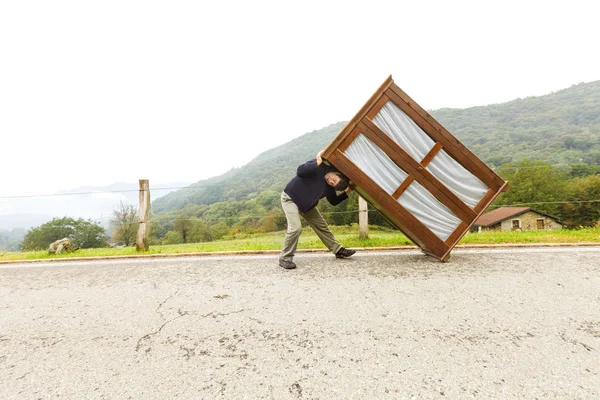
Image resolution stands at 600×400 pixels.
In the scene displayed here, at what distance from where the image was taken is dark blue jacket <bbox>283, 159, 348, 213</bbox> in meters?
3.93

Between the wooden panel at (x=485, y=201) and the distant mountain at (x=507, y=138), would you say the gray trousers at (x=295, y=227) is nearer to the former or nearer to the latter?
the wooden panel at (x=485, y=201)

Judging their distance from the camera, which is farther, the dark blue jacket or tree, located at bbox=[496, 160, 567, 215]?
tree, located at bbox=[496, 160, 567, 215]

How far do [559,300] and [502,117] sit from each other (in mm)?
139310

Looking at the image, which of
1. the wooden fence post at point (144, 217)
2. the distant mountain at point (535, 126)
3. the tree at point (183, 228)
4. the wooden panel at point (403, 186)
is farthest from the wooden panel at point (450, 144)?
the distant mountain at point (535, 126)

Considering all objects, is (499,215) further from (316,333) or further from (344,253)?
(316,333)

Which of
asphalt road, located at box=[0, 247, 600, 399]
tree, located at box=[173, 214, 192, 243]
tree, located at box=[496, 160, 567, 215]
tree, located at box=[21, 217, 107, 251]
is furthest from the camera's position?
tree, located at box=[173, 214, 192, 243]

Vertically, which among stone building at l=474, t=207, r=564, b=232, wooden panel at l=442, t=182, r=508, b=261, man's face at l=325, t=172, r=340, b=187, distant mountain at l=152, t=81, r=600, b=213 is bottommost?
stone building at l=474, t=207, r=564, b=232

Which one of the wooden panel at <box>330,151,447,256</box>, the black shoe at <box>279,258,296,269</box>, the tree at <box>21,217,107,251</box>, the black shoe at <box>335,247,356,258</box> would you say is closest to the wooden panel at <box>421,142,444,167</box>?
the wooden panel at <box>330,151,447,256</box>

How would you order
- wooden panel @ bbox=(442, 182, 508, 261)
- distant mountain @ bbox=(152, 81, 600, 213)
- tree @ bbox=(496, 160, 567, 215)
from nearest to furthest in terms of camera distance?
wooden panel @ bbox=(442, 182, 508, 261) < tree @ bbox=(496, 160, 567, 215) < distant mountain @ bbox=(152, 81, 600, 213)

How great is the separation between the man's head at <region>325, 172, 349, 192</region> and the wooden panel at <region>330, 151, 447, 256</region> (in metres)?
0.09

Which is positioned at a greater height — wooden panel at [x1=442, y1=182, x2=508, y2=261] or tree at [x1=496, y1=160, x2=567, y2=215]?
wooden panel at [x1=442, y1=182, x2=508, y2=261]

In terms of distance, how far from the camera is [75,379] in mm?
1707

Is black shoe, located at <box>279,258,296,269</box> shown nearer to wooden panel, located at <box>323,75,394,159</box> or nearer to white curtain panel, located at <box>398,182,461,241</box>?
wooden panel, located at <box>323,75,394,159</box>

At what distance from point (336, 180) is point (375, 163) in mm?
586
